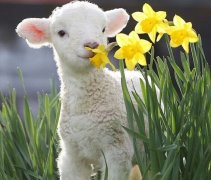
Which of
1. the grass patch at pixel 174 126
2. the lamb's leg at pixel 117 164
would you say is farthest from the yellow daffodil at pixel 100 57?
the lamb's leg at pixel 117 164

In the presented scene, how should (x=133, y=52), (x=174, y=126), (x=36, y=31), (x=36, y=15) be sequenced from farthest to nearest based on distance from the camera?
(x=36, y=15)
(x=36, y=31)
(x=174, y=126)
(x=133, y=52)

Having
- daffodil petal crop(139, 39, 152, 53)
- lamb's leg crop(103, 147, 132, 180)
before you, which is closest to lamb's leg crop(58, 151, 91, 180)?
lamb's leg crop(103, 147, 132, 180)

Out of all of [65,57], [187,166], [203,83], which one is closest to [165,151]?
[187,166]

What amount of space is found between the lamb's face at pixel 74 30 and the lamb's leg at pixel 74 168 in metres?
0.38

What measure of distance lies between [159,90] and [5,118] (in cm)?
91

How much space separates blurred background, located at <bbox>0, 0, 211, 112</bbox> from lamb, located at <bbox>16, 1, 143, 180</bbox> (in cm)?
577

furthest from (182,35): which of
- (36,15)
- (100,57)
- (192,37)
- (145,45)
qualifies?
(36,15)

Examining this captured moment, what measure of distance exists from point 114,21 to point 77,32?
32 centimetres

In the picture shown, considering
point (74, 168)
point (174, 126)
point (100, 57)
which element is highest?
point (100, 57)

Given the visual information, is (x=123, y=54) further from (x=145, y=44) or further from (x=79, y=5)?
(x=79, y=5)

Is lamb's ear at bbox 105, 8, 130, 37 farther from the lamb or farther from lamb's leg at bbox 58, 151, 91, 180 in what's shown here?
lamb's leg at bbox 58, 151, 91, 180

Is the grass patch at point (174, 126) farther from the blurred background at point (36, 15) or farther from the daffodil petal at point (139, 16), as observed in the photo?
the blurred background at point (36, 15)

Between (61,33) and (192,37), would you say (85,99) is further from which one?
(192,37)

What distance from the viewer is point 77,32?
3.40 m
